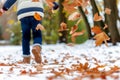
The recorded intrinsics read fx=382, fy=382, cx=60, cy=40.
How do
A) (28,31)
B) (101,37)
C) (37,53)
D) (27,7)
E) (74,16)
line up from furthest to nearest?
(28,31), (27,7), (37,53), (74,16), (101,37)

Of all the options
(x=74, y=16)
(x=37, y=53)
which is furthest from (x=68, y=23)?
(x=74, y=16)

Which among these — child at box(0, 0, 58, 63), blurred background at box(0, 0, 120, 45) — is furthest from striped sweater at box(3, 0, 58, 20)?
blurred background at box(0, 0, 120, 45)

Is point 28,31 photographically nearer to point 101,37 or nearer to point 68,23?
point 101,37

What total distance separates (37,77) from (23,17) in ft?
8.78

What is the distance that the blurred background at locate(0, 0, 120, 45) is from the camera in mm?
12031

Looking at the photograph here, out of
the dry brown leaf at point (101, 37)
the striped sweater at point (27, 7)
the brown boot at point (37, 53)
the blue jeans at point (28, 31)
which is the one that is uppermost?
the striped sweater at point (27, 7)

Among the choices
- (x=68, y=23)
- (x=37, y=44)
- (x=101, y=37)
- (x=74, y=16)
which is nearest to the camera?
(x=101, y=37)

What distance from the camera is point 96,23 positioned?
1427 cm

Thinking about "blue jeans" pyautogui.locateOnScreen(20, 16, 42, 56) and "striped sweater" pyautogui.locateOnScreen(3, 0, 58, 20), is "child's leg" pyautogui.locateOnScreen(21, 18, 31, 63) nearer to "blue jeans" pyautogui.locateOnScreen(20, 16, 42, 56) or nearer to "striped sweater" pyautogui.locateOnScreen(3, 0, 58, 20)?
"blue jeans" pyautogui.locateOnScreen(20, 16, 42, 56)

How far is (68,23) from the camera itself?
2141 centimetres

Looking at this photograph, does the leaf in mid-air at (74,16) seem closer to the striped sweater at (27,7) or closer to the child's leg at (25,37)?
the striped sweater at (27,7)

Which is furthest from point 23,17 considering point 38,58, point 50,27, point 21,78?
point 50,27

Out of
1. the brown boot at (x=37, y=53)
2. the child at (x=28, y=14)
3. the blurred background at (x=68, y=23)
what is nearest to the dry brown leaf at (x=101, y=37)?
the blurred background at (x=68, y=23)

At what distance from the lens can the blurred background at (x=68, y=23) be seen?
39.5 feet
